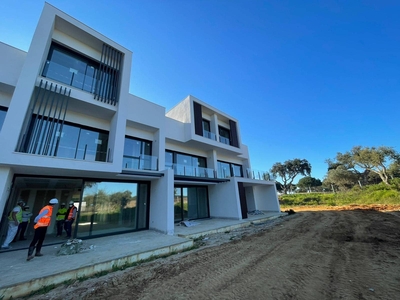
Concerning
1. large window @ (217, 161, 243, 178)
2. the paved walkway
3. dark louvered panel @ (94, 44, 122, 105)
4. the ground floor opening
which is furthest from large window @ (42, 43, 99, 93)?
large window @ (217, 161, 243, 178)

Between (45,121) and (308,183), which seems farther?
(308,183)

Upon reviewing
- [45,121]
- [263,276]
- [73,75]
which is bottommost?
[263,276]

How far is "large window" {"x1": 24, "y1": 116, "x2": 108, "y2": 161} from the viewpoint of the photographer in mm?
6078

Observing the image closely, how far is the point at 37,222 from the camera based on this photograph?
14.7ft

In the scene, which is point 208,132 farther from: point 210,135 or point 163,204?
point 163,204

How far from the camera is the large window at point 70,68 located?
685cm

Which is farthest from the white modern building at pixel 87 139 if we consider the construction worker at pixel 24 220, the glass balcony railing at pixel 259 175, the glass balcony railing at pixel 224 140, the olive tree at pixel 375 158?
the olive tree at pixel 375 158

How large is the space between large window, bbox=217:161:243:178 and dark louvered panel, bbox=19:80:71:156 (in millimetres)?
10170

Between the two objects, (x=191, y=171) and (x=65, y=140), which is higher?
(x=65, y=140)

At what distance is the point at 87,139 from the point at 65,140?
0.85 m

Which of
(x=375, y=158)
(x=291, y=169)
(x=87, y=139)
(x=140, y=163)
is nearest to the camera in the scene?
(x=87, y=139)

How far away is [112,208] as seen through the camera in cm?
779

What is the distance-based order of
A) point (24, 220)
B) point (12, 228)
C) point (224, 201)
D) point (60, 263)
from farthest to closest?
point (224, 201) < point (24, 220) < point (12, 228) < point (60, 263)

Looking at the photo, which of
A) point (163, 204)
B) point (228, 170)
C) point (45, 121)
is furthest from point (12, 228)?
point (228, 170)
